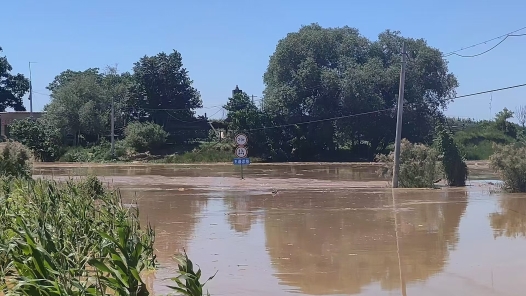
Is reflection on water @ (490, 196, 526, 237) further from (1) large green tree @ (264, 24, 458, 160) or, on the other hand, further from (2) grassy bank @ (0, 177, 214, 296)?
(1) large green tree @ (264, 24, 458, 160)

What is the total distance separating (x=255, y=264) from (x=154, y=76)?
52.5m

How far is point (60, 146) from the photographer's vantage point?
58594 mm

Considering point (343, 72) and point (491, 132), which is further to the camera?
point (491, 132)

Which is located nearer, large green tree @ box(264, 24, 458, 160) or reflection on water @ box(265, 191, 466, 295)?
reflection on water @ box(265, 191, 466, 295)

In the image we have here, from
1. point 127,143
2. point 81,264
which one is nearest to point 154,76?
point 127,143

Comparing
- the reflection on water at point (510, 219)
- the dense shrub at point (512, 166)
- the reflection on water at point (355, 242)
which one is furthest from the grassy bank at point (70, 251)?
the dense shrub at point (512, 166)

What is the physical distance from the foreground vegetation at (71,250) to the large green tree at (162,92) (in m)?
50.3

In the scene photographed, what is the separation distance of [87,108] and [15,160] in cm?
3990

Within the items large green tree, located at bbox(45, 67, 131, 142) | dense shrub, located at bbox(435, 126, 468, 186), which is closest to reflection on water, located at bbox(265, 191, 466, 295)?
dense shrub, located at bbox(435, 126, 468, 186)

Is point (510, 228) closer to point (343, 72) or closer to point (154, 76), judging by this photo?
point (343, 72)

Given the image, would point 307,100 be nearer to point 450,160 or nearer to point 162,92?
point 162,92

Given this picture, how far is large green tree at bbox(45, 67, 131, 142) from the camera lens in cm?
6012

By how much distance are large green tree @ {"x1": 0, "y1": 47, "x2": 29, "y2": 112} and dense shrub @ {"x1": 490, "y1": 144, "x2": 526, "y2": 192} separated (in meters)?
67.4

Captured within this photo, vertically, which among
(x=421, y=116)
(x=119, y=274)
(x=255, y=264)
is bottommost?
(x=255, y=264)
